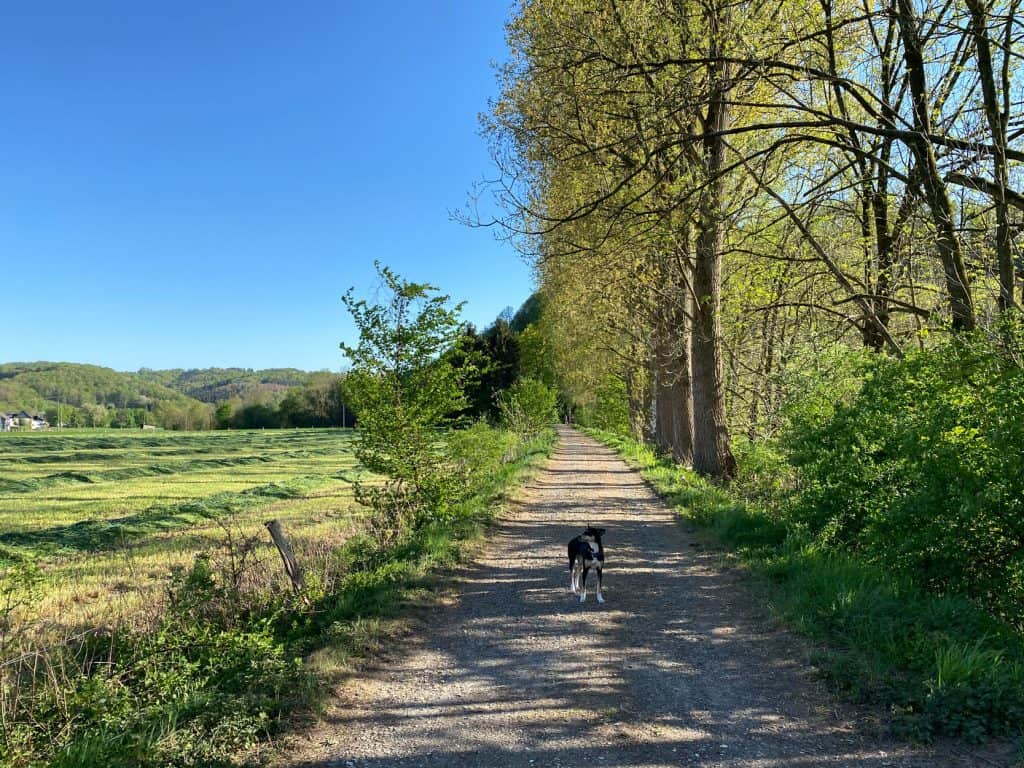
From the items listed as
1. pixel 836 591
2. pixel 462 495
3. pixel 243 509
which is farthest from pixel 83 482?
pixel 836 591

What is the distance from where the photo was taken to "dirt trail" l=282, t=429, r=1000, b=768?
361 centimetres

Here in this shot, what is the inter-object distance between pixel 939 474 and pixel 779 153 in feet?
24.7

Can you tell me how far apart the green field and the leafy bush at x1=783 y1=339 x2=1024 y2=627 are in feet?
23.7

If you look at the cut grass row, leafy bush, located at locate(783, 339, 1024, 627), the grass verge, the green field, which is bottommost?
the green field

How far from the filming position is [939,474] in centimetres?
580

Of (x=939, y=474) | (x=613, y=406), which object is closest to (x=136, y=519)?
(x=939, y=474)

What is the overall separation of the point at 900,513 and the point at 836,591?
1.02 metres

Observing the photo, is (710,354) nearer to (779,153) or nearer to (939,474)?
(779,153)

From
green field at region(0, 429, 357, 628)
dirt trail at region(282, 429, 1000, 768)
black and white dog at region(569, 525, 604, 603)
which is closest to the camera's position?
dirt trail at region(282, 429, 1000, 768)

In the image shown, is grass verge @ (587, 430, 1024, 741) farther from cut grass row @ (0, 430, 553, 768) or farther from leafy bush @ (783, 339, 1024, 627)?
cut grass row @ (0, 430, 553, 768)

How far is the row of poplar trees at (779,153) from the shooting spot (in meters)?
7.64

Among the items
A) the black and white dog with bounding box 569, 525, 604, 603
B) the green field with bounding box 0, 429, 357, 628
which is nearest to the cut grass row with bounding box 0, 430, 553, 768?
the green field with bounding box 0, 429, 357, 628

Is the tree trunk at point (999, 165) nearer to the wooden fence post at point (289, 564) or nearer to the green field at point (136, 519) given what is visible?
the wooden fence post at point (289, 564)

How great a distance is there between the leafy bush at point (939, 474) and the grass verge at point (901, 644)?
1.35 feet
